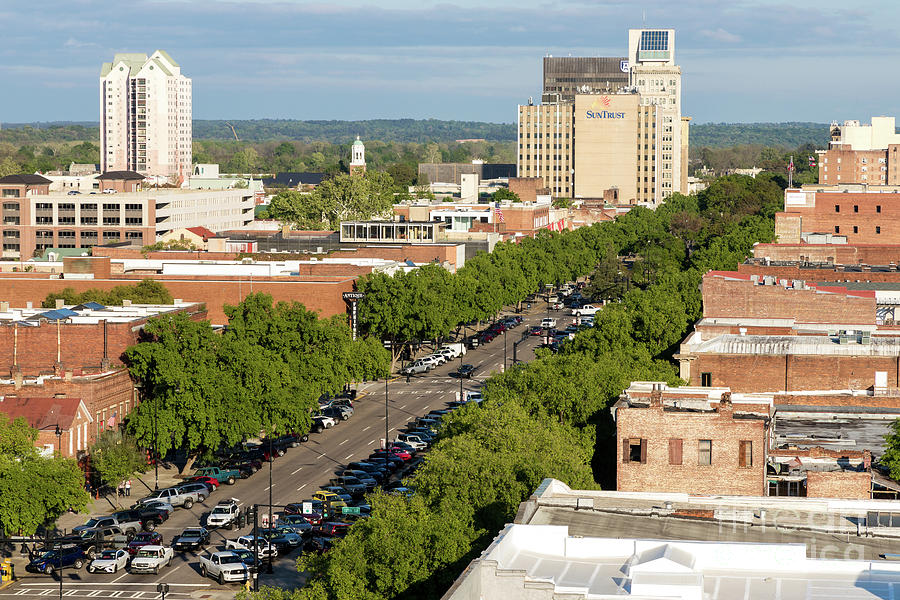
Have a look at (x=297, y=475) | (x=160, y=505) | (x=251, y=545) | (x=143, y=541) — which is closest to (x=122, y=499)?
(x=160, y=505)

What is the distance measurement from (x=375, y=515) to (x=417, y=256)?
114 m

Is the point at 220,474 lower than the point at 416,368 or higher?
lower

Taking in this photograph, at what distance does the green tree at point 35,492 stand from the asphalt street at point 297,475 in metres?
2.77

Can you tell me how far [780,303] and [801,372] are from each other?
654 inches

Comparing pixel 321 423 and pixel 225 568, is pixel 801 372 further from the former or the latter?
pixel 321 423

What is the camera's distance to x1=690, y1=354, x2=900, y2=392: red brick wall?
7219cm

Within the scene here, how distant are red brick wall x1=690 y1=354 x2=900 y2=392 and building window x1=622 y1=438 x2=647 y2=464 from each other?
60.5 ft

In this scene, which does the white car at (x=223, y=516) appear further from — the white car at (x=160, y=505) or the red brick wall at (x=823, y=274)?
the red brick wall at (x=823, y=274)

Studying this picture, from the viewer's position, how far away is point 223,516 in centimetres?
7475

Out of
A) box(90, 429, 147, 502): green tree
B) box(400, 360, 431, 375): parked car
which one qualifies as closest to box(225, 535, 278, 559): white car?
box(90, 429, 147, 502): green tree

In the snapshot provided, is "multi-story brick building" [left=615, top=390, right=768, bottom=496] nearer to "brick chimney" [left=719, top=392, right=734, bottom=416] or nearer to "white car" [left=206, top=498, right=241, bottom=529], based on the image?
"brick chimney" [left=719, top=392, right=734, bottom=416]

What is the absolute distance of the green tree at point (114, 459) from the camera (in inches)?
3209

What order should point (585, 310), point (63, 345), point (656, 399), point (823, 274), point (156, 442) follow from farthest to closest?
point (585, 310) → point (823, 274) → point (63, 345) → point (156, 442) → point (656, 399)

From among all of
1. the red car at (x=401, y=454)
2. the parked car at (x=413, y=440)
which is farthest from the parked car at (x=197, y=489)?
the parked car at (x=413, y=440)
